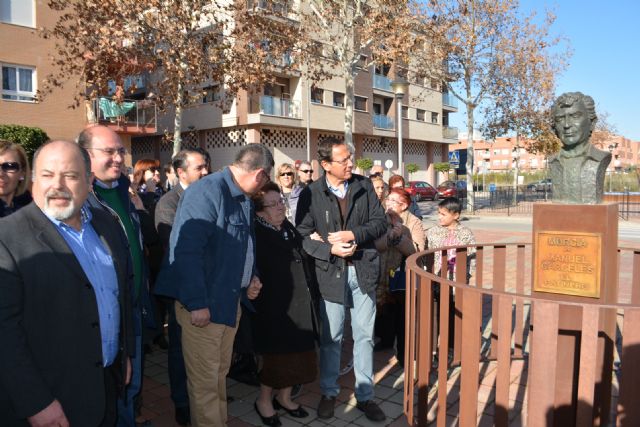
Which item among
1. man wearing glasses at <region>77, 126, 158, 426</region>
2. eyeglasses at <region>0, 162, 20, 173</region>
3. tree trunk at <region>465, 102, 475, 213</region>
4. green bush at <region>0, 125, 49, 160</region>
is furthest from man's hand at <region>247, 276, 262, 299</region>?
tree trunk at <region>465, 102, 475, 213</region>

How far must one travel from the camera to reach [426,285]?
2.93 metres

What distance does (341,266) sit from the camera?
3.68 meters

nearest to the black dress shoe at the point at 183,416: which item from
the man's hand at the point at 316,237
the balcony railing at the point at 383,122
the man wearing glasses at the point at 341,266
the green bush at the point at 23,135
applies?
the man wearing glasses at the point at 341,266

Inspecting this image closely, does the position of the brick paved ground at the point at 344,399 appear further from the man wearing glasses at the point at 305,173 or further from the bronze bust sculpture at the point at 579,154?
the man wearing glasses at the point at 305,173

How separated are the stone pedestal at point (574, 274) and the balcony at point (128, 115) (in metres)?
19.2

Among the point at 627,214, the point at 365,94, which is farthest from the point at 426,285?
the point at 365,94

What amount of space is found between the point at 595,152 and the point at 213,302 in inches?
127

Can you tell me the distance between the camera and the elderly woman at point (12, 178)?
354cm

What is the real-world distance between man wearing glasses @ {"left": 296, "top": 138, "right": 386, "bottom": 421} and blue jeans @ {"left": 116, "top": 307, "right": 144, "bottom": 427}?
125 centimetres

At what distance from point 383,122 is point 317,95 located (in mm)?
6844

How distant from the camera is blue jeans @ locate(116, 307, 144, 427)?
2.92 metres

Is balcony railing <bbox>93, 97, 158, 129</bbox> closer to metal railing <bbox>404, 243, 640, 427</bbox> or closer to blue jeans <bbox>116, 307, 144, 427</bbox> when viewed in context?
blue jeans <bbox>116, 307, 144, 427</bbox>

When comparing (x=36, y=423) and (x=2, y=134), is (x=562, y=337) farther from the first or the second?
(x=2, y=134)

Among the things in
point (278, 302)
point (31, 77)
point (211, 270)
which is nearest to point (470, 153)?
point (31, 77)
